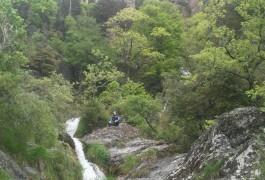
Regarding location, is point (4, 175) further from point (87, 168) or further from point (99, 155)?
point (99, 155)

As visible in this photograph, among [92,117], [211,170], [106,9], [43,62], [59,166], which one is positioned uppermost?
[106,9]

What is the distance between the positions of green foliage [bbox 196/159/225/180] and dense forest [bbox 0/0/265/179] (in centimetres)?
267

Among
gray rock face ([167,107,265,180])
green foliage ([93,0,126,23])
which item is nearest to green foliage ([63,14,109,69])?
green foliage ([93,0,126,23])

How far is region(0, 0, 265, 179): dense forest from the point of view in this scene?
41.9ft

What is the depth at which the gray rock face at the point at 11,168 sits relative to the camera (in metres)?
11.0

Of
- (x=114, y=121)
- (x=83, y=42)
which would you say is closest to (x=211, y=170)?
(x=114, y=121)

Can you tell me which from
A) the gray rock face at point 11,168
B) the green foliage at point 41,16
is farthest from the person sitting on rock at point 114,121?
the green foliage at point 41,16

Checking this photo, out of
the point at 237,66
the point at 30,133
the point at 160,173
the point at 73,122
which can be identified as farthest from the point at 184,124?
the point at 73,122

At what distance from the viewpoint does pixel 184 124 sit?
2050 cm

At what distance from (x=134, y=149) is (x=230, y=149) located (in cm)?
1175

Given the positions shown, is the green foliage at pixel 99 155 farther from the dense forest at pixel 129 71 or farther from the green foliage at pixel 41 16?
the green foliage at pixel 41 16

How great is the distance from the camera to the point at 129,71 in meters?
45.6

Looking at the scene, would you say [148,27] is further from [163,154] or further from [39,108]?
[39,108]

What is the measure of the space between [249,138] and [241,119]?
47.3 inches
